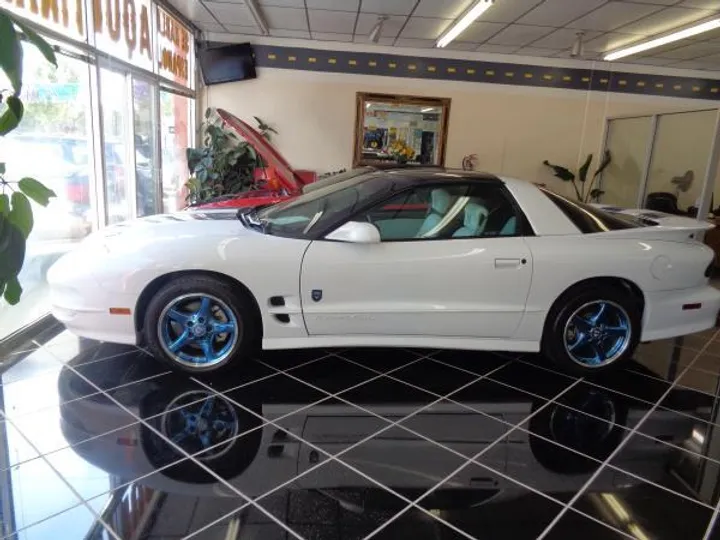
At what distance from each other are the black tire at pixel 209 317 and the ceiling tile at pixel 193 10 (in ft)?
15.6

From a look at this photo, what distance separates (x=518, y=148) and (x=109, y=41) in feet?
20.8

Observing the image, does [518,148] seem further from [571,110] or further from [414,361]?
[414,361]

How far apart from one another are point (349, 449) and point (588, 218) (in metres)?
2.00

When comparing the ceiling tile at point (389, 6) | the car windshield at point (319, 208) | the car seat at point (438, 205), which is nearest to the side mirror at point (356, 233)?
the car windshield at point (319, 208)

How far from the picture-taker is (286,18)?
6777mm

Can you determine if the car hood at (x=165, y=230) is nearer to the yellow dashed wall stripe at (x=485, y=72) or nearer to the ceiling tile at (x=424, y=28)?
the ceiling tile at (x=424, y=28)

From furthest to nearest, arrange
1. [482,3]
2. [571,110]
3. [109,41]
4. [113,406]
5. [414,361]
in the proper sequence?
[571,110] → [482,3] → [109,41] → [414,361] → [113,406]

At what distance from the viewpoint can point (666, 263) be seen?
119 inches

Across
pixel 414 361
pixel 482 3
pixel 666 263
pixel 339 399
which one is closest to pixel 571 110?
pixel 482 3

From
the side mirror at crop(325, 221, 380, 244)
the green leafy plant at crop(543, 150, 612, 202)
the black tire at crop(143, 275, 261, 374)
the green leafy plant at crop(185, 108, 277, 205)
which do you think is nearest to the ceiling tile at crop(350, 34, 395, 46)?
the green leafy plant at crop(185, 108, 277, 205)

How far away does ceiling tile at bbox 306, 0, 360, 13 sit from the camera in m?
5.89

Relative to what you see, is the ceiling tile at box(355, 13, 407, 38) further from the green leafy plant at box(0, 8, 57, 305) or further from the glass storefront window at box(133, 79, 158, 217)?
the green leafy plant at box(0, 8, 57, 305)

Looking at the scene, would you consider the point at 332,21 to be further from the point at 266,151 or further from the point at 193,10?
the point at 266,151

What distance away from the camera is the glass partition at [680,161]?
254 inches
